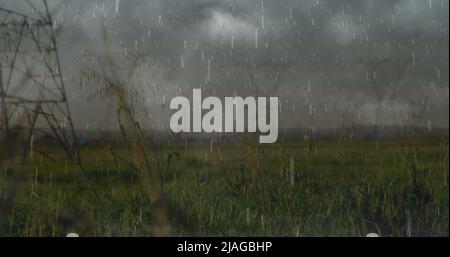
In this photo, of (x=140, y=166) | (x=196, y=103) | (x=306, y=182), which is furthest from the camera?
(x=306, y=182)

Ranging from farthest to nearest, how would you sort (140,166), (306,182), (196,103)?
(306,182) < (196,103) < (140,166)

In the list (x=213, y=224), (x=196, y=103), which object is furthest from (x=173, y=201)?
(x=196, y=103)

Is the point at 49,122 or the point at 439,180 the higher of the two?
the point at 49,122

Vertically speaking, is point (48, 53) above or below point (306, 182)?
above

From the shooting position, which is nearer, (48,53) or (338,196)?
(48,53)

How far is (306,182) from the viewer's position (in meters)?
4.19

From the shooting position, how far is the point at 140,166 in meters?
3.64

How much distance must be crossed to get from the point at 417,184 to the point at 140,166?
1.92 metres
